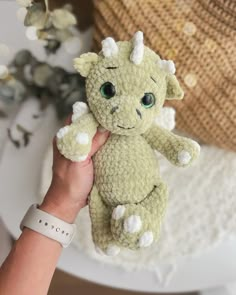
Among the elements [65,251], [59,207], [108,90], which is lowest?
[65,251]

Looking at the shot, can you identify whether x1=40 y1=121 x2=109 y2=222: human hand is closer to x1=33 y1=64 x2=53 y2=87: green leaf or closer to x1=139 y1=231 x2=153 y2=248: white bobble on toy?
x1=139 y1=231 x2=153 y2=248: white bobble on toy

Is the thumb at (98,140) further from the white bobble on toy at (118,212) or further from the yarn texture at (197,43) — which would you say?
the yarn texture at (197,43)

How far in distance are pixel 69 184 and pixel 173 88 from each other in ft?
0.46

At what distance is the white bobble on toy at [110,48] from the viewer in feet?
1.79

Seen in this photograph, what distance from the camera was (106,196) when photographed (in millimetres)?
589

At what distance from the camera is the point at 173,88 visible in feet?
1.88

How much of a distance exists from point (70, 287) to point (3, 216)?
8.1 inches

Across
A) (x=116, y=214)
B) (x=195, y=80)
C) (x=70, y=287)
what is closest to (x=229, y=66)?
(x=195, y=80)

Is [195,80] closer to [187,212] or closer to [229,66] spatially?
[229,66]

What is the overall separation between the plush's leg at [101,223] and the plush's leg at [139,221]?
0.02 metres

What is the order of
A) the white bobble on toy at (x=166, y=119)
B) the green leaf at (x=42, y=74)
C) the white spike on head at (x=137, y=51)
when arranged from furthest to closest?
1. the green leaf at (x=42, y=74)
2. the white bobble on toy at (x=166, y=119)
3. the white spike on head at (x=137, y=51)

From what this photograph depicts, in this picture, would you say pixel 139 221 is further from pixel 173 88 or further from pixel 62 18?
pixel 62 18

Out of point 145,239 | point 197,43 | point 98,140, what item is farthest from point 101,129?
point 197,43

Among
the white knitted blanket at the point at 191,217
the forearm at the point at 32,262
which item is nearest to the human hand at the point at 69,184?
the forearm at the point at 32,262
